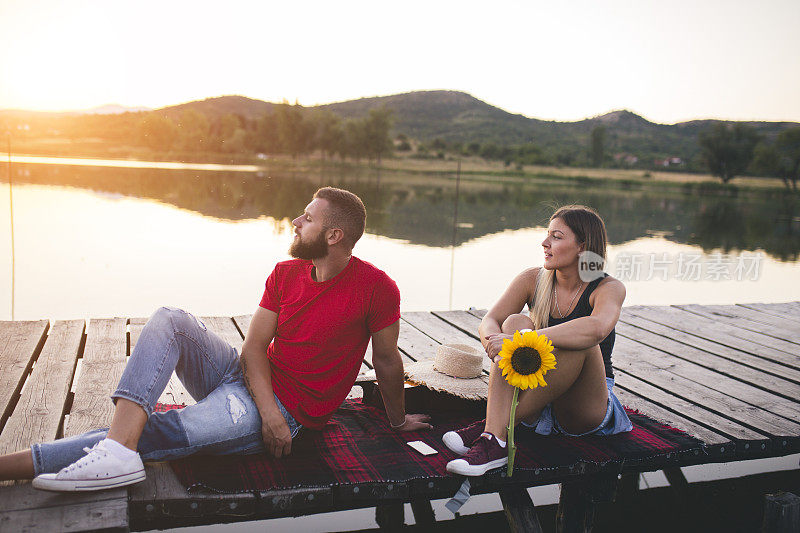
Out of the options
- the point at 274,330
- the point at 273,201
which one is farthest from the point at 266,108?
the point at 274,330

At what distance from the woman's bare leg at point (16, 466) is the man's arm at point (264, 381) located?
2.31ft

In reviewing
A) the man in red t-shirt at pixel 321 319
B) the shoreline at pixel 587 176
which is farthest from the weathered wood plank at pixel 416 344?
the shoreline at pixel 587 176

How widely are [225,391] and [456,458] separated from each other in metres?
0.88

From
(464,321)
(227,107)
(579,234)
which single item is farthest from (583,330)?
(227,107)

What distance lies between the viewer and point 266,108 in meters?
14.4

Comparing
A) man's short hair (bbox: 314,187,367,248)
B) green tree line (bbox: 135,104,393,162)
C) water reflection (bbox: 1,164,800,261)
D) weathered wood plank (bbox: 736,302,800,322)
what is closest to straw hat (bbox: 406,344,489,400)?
man's short hair (bbox: 314,187,367,248)

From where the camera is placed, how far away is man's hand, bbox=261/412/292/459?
2.25m

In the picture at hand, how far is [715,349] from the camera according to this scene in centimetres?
447

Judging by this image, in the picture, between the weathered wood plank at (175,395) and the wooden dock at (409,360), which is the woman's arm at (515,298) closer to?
the wooden dock at (409,360)

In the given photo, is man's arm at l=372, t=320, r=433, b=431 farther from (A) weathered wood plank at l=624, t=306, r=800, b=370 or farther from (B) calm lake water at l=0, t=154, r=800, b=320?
(A) weathered wood plank at l=624, t=306, r=800, b=370

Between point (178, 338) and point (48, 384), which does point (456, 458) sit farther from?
point (48, 384)

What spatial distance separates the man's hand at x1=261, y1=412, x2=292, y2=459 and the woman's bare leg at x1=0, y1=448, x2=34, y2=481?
0.72 m

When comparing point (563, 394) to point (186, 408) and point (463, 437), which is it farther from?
point (186, 408)

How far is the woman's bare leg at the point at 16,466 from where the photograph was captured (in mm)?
1931
